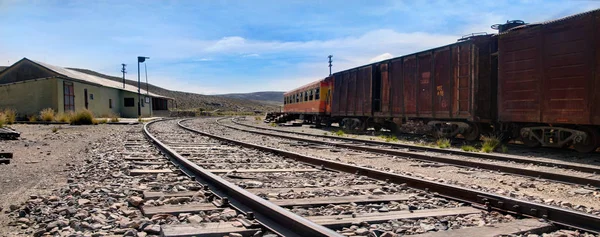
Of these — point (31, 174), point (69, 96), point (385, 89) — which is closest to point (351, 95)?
point (385, 89)

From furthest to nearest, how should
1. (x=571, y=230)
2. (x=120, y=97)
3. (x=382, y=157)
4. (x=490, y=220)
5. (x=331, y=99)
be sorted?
(x=120, y=97) → (x=331, y=99) → (x=382, y=157) → (x=490, y=220) → (x=571, y=230)

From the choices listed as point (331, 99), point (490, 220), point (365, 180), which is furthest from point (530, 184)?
point (331, 99)

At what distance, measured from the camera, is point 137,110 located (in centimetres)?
4734

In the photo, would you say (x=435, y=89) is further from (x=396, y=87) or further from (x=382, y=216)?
(x=382, y=216)

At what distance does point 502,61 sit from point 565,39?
1.80 m

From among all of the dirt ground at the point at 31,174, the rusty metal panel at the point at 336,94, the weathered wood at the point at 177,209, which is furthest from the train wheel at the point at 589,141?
the rusty metal panel at the point at 336,94

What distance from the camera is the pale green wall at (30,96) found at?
30.9 meters

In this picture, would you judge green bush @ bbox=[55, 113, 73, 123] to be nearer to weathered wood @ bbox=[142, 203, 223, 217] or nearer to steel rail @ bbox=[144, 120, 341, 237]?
steel rail @ bbox=[144, 120, 341, 237]

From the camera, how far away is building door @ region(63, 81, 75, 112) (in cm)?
3201

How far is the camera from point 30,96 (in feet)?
103

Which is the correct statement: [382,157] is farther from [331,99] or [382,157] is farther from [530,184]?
[331,99]

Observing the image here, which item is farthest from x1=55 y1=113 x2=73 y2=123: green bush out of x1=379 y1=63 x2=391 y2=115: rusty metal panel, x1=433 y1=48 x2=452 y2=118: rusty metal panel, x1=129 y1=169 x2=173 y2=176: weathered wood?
x1=129 y1=169 x2=173 y2=176: weathered wood

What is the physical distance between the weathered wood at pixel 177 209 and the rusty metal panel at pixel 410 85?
12519 mm

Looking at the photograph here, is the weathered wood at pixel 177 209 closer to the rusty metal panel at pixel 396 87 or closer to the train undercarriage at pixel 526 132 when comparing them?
the train undercarriage at pixel 526 132
